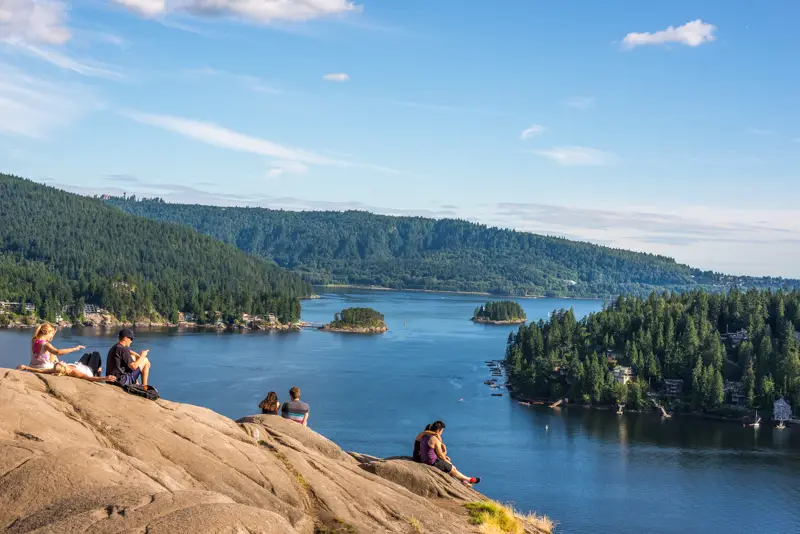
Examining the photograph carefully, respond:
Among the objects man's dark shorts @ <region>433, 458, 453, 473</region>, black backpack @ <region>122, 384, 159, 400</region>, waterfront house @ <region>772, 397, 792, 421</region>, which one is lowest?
waterfront house @ <region>772, 397, 792, 421</region>

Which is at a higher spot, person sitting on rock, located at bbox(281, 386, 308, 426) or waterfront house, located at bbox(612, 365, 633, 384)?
person sitting on rock, located at bbox(281, 386, 308, 426)

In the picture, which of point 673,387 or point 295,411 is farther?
point 673,387

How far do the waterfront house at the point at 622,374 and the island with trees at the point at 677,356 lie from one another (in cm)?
15

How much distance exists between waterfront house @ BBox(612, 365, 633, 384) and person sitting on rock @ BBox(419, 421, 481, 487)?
3016 inches

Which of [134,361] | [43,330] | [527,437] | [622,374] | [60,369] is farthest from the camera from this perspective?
[622,374]

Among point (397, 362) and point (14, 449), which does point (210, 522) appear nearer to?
point (14, 449)

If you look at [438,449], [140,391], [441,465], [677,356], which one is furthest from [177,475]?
[677,356]

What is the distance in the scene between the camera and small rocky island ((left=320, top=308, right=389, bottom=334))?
536 feet

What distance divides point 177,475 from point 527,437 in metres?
62.7

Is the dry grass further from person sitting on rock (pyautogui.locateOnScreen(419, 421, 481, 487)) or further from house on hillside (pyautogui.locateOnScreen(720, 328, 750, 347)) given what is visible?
house on hillside (pyautogui.locateOnScreen(720, 328, 750, 347))

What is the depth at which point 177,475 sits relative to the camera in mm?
12930

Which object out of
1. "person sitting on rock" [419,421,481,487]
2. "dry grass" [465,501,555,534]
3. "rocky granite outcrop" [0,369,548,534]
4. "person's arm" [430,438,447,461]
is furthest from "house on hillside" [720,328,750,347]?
"rocky granite outcrop" [0,369,548,534]

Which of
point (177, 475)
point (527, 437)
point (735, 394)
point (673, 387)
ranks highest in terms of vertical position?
point (177, 475)

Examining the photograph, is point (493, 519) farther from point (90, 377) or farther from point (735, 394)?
point (735, 394)
